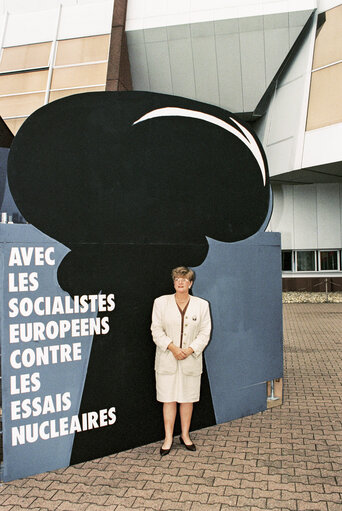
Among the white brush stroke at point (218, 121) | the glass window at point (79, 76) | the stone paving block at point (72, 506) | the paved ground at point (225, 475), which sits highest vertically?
the glass window at point (79, 76)

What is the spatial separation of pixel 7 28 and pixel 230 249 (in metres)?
23.1

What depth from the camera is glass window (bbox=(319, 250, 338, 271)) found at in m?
24.9

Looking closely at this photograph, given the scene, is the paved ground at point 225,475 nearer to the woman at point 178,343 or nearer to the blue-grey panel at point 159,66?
the woman at point 178,343

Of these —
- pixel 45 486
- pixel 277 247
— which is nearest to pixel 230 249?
pixel 277 247

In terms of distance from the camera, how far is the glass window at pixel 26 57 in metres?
22.8

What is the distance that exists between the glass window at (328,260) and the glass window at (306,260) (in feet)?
1.30

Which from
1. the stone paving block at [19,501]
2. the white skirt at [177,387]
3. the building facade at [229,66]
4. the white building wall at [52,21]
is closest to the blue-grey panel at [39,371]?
the stone paving block at [19,501]

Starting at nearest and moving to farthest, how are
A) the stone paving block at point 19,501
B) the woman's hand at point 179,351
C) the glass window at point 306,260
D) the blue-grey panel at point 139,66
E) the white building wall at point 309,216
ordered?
1. the stone paving block at point 19,501
2. the woman's hand at point 179,351
3. the blue-grey panel at point 139,66
4. the white building wall at point 309,216
5. the glass window at point 306,260

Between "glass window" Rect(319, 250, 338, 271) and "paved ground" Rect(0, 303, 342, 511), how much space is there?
772 inches

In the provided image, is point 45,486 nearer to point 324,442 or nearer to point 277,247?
point 324,442

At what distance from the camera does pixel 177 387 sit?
4.89 meters

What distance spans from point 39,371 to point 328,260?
2273 centimetres

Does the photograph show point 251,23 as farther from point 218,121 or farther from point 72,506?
point 72,506

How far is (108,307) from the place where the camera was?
4.96 metres
